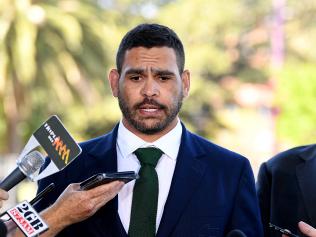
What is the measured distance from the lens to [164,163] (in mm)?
4434

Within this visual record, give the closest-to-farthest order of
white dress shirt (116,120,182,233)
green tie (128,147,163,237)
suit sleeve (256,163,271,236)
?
green tie (128,147,163,237) → white dress shirt (116,120,182,233) → suit sleeve (256,163,271,236)

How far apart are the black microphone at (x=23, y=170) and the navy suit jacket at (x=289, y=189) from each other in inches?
58.8

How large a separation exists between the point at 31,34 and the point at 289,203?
69.3ft

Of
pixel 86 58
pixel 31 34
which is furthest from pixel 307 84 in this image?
pixel 31 34

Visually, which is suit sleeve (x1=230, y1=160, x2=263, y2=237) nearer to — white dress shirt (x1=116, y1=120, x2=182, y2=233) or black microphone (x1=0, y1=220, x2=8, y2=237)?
white dress shirt (x1=116, y1=120, x2=182, y2=233)

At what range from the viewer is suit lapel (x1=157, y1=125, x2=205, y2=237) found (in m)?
4.23

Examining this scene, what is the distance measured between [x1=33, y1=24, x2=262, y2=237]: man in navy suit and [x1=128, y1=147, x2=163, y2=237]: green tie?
0.08 ft

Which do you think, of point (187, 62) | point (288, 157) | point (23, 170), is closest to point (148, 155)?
point (23, 170)

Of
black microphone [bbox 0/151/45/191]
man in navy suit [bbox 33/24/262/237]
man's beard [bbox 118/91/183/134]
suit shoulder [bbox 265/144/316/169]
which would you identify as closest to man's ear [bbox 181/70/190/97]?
man in navy suit [bbox 33/24/262/237]

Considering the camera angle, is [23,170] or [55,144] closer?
[23,170]

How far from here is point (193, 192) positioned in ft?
14.2

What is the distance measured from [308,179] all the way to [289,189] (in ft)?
0.39

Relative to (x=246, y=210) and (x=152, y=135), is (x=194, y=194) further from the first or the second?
(x=152, y=135)

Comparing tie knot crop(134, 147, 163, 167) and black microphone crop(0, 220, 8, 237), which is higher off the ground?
tie knot crop(134, 147, 163, 167)
